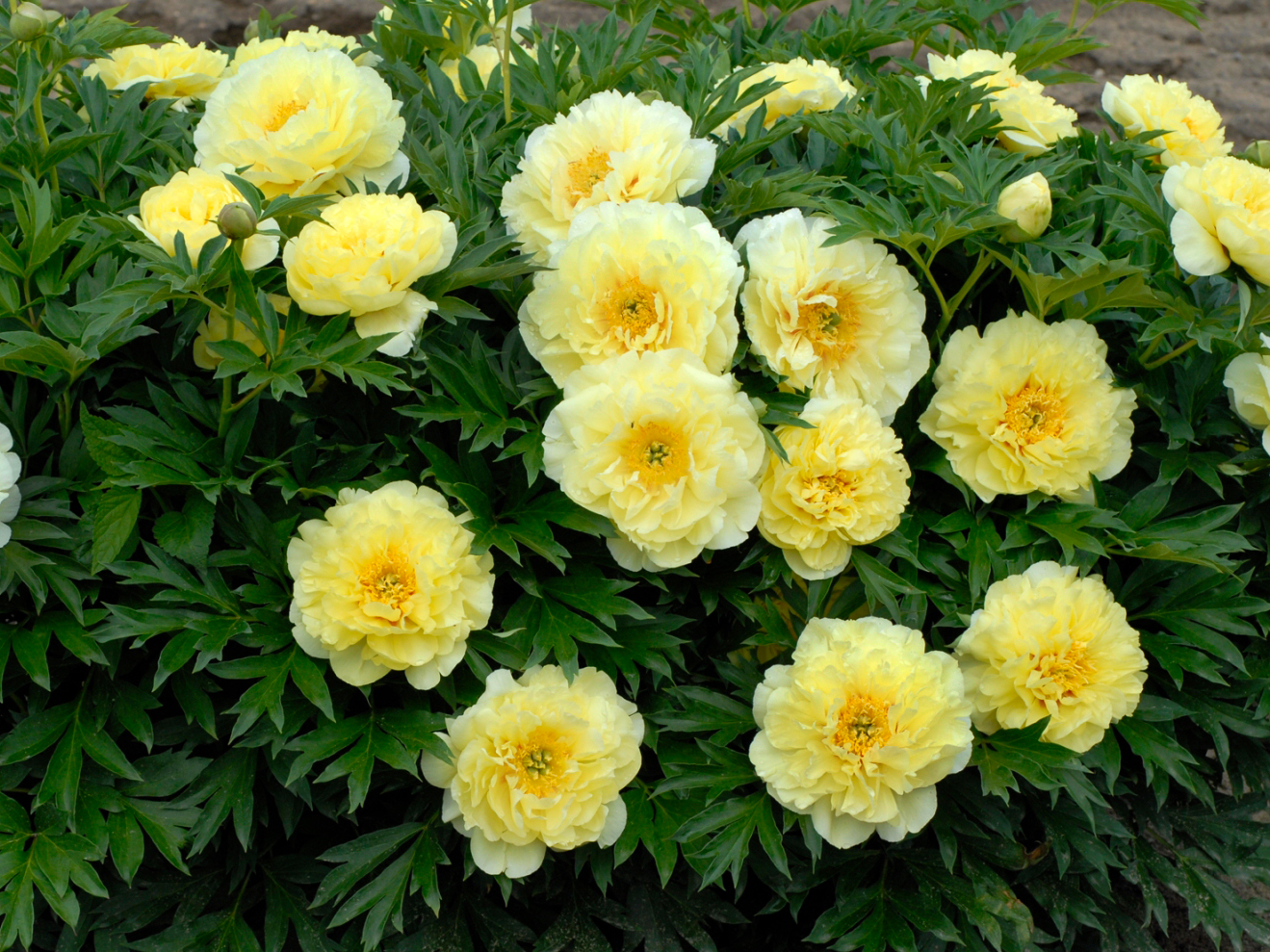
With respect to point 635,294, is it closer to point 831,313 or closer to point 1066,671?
point 831,313

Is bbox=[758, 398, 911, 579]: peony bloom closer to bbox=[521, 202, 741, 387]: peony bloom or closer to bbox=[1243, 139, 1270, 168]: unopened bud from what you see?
bbox=[521, 202, 741, 387]: peony bloom

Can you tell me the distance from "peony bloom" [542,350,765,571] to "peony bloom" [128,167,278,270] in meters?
0.45

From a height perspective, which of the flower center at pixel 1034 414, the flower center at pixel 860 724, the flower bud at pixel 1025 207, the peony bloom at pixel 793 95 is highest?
the flower bud at pixel 1025 207

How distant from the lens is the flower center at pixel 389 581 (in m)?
1.46

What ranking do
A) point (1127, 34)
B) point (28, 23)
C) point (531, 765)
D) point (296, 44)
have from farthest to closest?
Answer: point (1127, 34)
point (296, 44)
point (28, 23)
point (531, 765)

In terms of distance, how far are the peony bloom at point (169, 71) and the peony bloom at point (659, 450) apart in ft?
3.50

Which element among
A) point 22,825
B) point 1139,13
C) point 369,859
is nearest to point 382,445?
point 369,859

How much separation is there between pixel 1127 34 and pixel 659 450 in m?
4.77

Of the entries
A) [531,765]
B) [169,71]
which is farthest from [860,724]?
[169,71]

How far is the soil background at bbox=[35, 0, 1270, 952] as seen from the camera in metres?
4.84

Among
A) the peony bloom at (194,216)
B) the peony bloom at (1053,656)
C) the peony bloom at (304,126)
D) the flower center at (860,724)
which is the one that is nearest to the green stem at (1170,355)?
the peony bloom at (1053,656)

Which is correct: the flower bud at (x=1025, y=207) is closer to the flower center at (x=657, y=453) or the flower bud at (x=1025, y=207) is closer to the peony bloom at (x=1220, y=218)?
the peony bloom at (x=1220, y=218)

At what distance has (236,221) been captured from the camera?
1.45 m

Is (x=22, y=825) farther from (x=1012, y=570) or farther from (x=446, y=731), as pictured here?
(x=1012, y=570)
